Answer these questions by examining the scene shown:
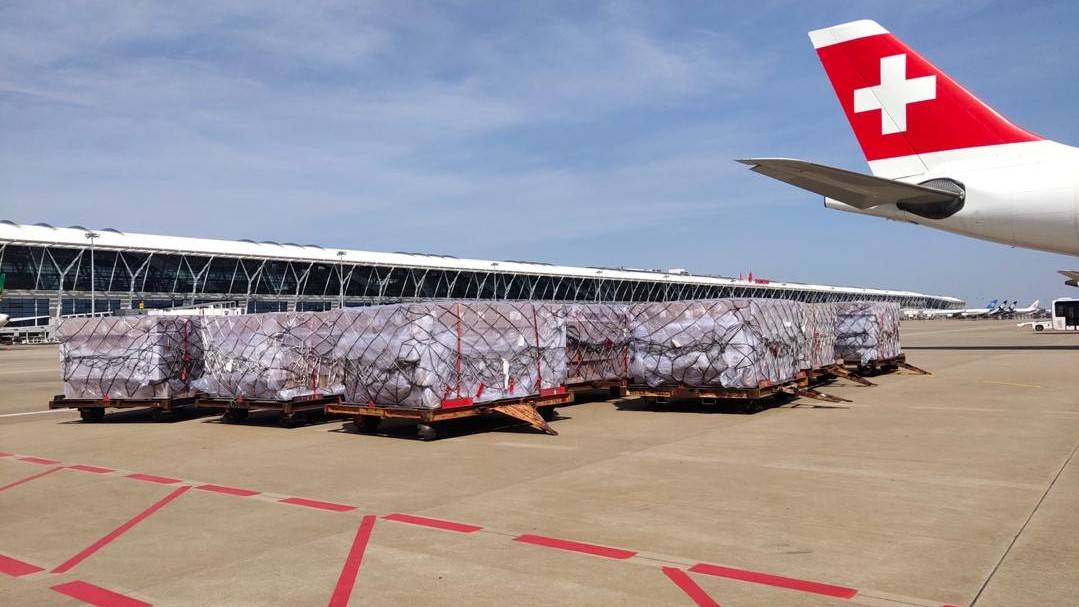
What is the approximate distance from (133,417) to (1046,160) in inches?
896

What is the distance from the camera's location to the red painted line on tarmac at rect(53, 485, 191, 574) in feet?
21.3

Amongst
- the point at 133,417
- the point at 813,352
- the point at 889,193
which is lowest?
the point at 133,417

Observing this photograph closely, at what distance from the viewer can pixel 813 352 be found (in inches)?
760

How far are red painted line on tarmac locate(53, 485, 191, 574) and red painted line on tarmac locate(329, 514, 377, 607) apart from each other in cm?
225

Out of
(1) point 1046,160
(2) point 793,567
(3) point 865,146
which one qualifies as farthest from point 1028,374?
(2) point 793,567

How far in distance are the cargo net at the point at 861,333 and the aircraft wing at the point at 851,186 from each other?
3166 millimetres

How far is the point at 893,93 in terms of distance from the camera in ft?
67.1

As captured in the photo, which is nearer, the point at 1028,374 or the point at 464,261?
the point at 1028,374

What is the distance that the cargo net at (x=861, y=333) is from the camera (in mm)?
22656

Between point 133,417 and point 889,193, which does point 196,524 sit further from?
point 889,193

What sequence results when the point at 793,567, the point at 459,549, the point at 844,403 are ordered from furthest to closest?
1. the point at 844,403
2. the point at 459,549
3. the point at 793,567

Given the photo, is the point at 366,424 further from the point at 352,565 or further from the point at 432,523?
the point at 352,565

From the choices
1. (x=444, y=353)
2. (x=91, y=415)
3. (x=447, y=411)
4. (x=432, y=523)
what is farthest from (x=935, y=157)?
(x=91, y=415)

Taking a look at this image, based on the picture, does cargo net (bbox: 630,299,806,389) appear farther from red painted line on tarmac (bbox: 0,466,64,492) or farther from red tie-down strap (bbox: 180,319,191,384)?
red painted line on tarmac (bbox: 0,466,64,492)
